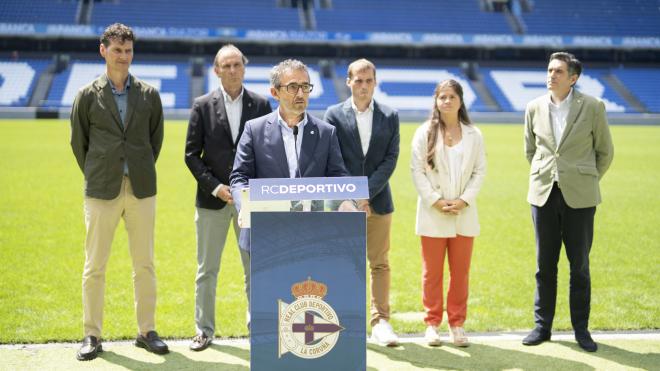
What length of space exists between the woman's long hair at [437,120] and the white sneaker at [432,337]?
1215 millimetres

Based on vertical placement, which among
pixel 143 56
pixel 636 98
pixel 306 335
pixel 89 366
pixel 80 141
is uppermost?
pixel 143 56

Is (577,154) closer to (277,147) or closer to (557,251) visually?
(557,251)

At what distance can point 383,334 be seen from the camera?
16.2 ft

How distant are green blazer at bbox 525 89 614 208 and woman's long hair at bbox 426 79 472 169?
594mm

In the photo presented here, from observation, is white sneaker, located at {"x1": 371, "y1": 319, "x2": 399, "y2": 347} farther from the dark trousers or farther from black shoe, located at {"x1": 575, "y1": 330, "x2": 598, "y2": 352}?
black shoe, located at {"x1": 575, "y1": 330, "x2": 598, "y2": 352}

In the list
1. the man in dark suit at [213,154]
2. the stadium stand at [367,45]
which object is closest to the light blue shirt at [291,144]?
the man in dark suit at [213,154]

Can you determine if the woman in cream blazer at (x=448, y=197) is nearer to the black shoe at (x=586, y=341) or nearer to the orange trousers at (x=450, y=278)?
the orange trousers at (x=450, y=278)

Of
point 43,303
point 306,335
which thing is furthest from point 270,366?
point 43,303

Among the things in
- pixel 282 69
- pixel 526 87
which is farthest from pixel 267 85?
pixel 282 69

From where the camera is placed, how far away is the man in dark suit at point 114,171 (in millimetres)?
4645

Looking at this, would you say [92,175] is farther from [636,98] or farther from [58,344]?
[636,98]

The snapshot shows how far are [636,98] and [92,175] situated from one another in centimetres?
4169

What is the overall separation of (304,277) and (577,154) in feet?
8.82

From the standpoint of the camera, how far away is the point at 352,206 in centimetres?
327
